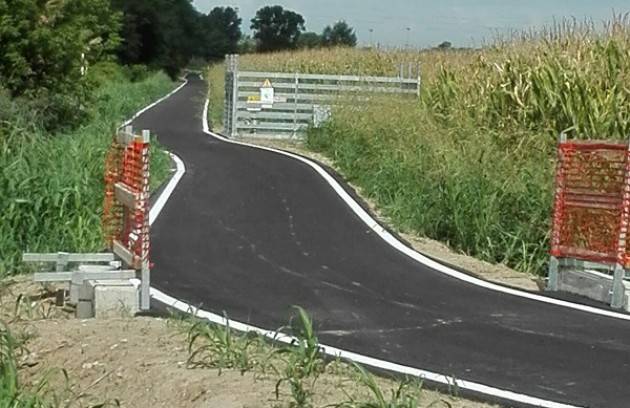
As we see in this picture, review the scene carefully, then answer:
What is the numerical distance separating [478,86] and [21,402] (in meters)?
13.7

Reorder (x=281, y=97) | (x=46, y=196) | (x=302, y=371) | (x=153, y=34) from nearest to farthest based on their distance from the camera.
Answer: (x=302, y=371) < (x=46, y=196) < (x=281, y=97) < (x=153, y=34)

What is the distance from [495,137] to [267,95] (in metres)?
13.3

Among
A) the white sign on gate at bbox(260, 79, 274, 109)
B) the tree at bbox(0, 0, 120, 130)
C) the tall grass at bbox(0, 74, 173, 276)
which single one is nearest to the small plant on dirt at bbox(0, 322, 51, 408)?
the tall grass at bbox(0, 74, 173, 276)

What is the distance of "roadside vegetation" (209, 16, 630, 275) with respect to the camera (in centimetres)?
1340

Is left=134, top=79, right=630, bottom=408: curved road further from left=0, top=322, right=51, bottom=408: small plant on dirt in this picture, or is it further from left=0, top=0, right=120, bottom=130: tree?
left=0, top=0, right=120, bottom=130: tree

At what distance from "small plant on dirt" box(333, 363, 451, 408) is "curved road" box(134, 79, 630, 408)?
2.76ft

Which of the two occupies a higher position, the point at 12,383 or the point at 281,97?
the point at 281,97

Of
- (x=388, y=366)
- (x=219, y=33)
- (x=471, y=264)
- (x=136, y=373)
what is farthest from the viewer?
(x=219, y=33)

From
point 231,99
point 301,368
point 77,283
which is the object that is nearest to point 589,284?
point 301,368

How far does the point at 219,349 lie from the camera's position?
24.5ft

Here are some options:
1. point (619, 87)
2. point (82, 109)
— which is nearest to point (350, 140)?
point (82, 109)

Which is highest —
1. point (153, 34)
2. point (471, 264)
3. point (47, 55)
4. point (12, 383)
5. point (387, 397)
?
point (153, 34)

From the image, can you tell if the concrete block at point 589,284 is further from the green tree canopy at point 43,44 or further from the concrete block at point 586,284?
the green tree canopy at point 43,44

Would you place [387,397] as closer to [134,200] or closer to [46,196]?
[134,200]
